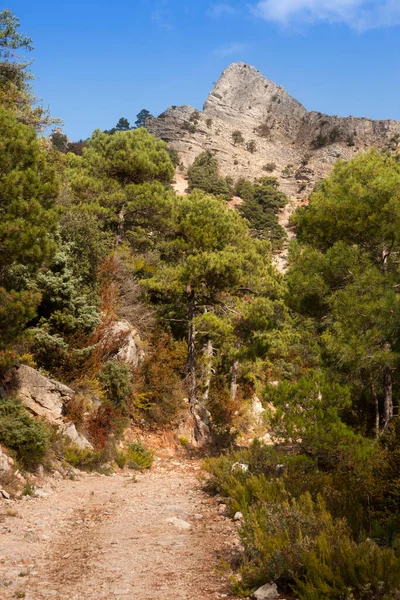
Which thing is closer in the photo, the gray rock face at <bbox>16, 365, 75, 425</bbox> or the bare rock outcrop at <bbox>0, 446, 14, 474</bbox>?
the bare rock outcrop at <bbox>0, 446, 14, 474</bbox>

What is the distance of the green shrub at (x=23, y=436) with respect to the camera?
9.23 meters

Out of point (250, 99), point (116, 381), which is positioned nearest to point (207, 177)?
point (250, 99)

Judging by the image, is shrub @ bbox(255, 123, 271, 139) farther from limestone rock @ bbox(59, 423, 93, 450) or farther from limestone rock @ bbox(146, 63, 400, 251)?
limestone rock @ bbox(59, 423, 93, 450)

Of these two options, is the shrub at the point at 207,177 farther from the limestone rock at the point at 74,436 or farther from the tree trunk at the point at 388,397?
the tree trunk at the point at 388,397

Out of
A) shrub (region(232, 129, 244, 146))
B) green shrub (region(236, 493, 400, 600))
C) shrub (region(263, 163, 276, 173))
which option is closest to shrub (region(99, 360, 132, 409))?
green shrub (region(236, 493, 400, 600))

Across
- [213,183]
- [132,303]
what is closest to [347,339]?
[132,303]

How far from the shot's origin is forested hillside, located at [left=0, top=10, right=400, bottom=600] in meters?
5.33

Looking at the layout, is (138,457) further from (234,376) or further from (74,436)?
(234,376)

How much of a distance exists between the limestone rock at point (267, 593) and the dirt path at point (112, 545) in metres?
0.34

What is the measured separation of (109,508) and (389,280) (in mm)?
7047

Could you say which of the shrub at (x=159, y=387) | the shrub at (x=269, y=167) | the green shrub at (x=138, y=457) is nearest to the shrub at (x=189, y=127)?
the shrub at (x=269, y=167)

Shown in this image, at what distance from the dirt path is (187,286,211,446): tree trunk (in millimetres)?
7313

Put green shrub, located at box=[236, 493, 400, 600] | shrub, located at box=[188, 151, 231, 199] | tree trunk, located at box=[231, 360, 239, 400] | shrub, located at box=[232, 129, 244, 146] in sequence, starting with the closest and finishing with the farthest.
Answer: green shrub, located at box=[236, 493, 400, 600], tree trunk, located at box=[231, 360, 239, 400], shrub, located at box=[188, 151, 231, 199], shrub, located at box=[232, 129, 244, 146]

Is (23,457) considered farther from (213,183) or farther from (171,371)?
(213,183)
